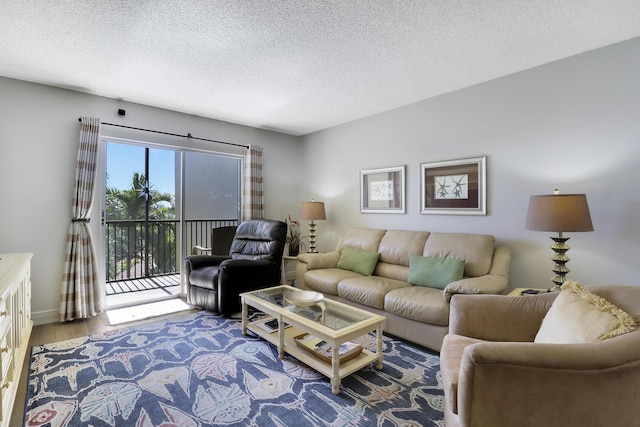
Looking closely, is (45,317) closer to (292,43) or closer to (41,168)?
(41,168)

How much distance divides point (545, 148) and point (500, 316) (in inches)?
72.3

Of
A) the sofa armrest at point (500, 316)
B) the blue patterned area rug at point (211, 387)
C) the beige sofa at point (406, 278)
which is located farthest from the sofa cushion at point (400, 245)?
the sofa armrest at point (500, 316)

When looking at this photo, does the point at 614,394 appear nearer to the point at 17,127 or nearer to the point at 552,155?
the point at 552,155

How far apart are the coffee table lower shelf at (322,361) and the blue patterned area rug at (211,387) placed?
0.09m

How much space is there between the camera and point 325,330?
6.42 ft

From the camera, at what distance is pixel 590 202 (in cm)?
247

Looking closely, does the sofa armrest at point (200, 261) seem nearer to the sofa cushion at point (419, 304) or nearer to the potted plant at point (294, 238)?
the potted plant at point (294, 238)

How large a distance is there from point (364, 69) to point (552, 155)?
1.86 metres

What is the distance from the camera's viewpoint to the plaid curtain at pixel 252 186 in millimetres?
4523

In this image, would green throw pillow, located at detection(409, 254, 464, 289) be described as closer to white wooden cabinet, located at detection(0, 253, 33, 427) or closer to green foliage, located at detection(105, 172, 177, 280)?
white wooden cabinet, located at detection(0, 253, 33, 427)

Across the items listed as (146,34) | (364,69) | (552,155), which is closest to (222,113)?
(146,34)

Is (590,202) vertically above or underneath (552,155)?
underneath

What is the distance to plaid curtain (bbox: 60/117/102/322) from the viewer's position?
3.15m

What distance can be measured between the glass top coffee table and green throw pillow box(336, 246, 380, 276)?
101cm
